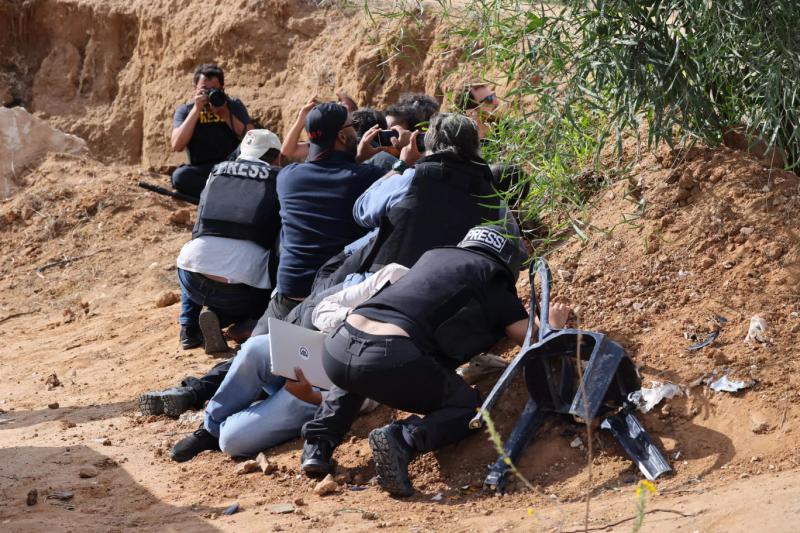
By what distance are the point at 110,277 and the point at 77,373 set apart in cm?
210

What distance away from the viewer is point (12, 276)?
9.97 m

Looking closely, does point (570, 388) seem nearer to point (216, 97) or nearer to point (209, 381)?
point (209, 381)

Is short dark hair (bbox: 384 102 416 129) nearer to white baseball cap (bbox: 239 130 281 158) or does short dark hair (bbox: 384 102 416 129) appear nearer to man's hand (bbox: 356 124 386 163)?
man's hand (bbox: 356 124 386 163)

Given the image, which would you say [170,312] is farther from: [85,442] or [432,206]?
[432,206]

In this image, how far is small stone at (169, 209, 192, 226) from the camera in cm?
1014

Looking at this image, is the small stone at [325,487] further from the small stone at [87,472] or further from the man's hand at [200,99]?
the man's hand at [200,99]

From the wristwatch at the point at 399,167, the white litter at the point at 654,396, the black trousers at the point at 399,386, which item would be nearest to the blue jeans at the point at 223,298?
the wristwatch at the point at 399,167

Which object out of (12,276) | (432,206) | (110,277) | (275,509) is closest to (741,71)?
(432,206)

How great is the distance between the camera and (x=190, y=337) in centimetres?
746

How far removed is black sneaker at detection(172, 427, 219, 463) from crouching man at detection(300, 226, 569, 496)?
76cm

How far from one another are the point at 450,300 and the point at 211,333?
2.79 m

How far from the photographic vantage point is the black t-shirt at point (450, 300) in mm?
4742

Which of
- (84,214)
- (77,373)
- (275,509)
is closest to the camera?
(275,509)

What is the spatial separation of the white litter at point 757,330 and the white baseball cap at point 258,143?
356 centimetres
